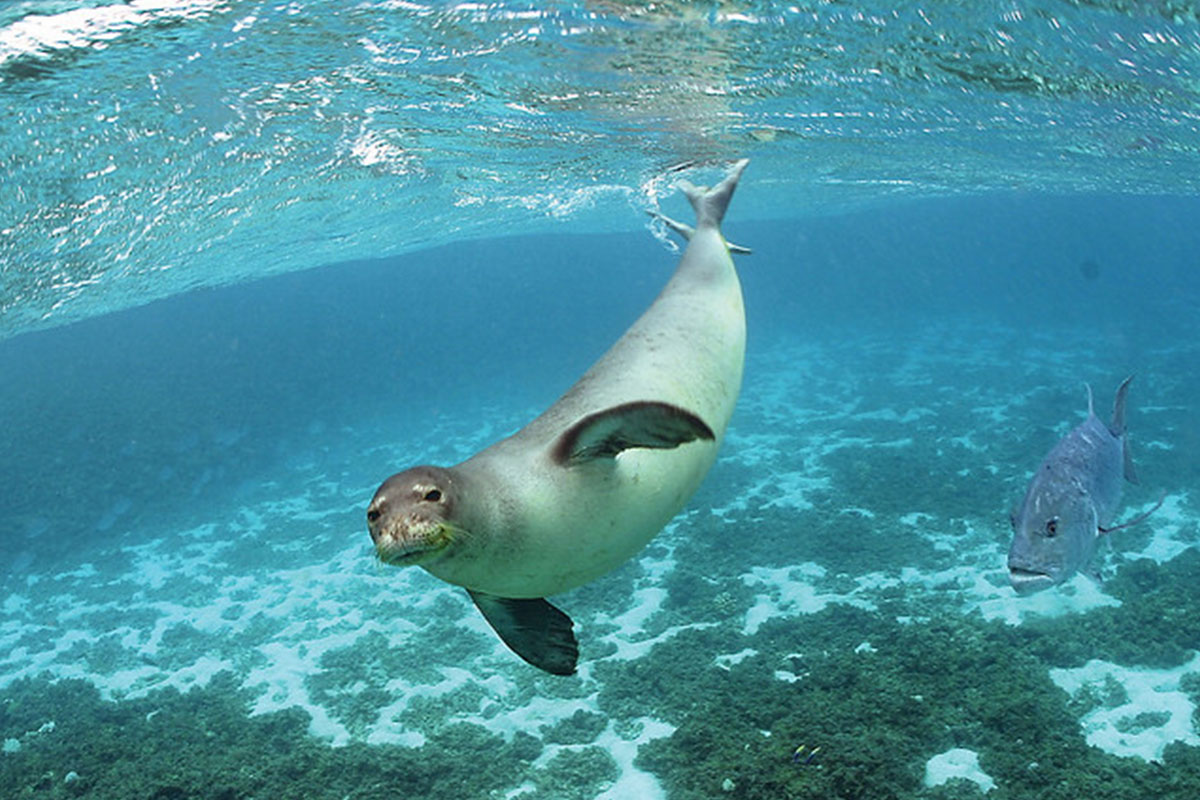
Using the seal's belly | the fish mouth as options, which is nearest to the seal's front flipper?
the seal's belly

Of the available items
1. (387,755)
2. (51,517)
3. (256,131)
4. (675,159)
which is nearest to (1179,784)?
(387,755)

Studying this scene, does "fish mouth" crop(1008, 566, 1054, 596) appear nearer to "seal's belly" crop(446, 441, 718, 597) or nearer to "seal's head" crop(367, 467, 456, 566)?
"seal's belly" crop(446, 441, 718, 597)

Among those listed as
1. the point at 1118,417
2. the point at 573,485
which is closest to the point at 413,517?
the point at 573,485

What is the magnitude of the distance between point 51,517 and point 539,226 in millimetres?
24918

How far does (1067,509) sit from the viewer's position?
13.6ft

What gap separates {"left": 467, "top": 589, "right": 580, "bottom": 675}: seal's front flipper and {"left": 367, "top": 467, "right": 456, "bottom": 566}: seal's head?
0.98 m

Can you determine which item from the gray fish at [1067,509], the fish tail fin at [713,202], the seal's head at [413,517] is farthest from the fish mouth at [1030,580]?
the seal's head at [413,517]

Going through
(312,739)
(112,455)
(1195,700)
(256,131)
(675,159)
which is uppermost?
(256,131)

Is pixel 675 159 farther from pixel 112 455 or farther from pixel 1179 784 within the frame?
pixel 112 455

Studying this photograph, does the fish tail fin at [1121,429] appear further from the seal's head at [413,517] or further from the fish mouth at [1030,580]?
the seal's head at [413,517]

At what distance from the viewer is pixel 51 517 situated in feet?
65.6

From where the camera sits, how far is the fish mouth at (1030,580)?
3.88m

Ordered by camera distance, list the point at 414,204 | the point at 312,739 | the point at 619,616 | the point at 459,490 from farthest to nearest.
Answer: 1. the point at 414,204
2. the point at 619,616
3. the point at 312,739
4. the point at 459,490

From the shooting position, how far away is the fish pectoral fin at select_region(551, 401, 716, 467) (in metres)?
2.29
